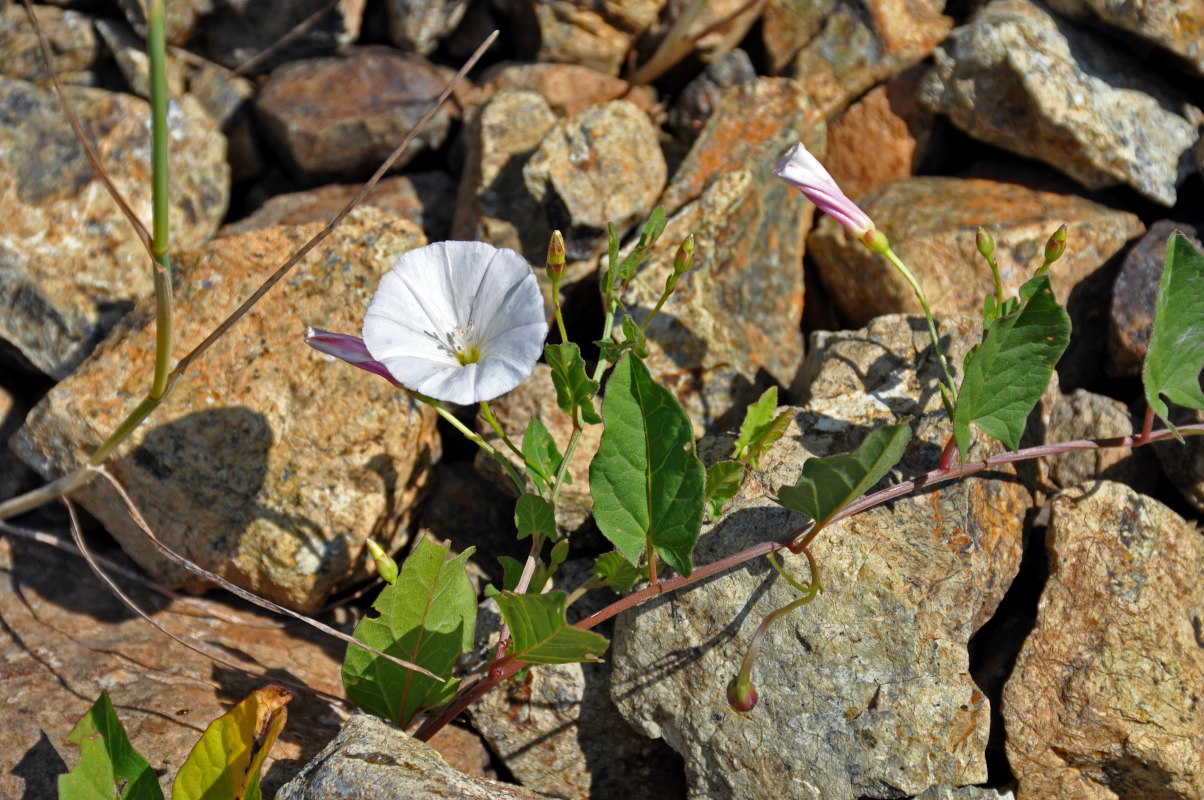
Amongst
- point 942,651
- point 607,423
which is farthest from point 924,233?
point 607,423

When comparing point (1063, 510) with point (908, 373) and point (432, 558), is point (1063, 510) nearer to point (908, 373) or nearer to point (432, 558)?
point (908, 373)

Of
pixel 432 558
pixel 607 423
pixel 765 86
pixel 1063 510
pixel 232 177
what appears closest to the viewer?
pixel 607 423

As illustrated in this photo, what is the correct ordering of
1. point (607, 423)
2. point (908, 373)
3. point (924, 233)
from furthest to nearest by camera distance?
point (924, 233) < point (908, 373) < point (607, 423)

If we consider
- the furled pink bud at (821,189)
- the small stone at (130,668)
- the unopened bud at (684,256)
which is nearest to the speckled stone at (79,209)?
the small stone at (130,668)

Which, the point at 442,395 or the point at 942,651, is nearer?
the point at 442,395

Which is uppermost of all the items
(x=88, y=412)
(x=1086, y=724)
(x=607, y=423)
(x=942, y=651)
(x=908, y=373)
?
(x=607, y=423)

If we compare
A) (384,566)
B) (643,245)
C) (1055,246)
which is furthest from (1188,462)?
(384,566)
